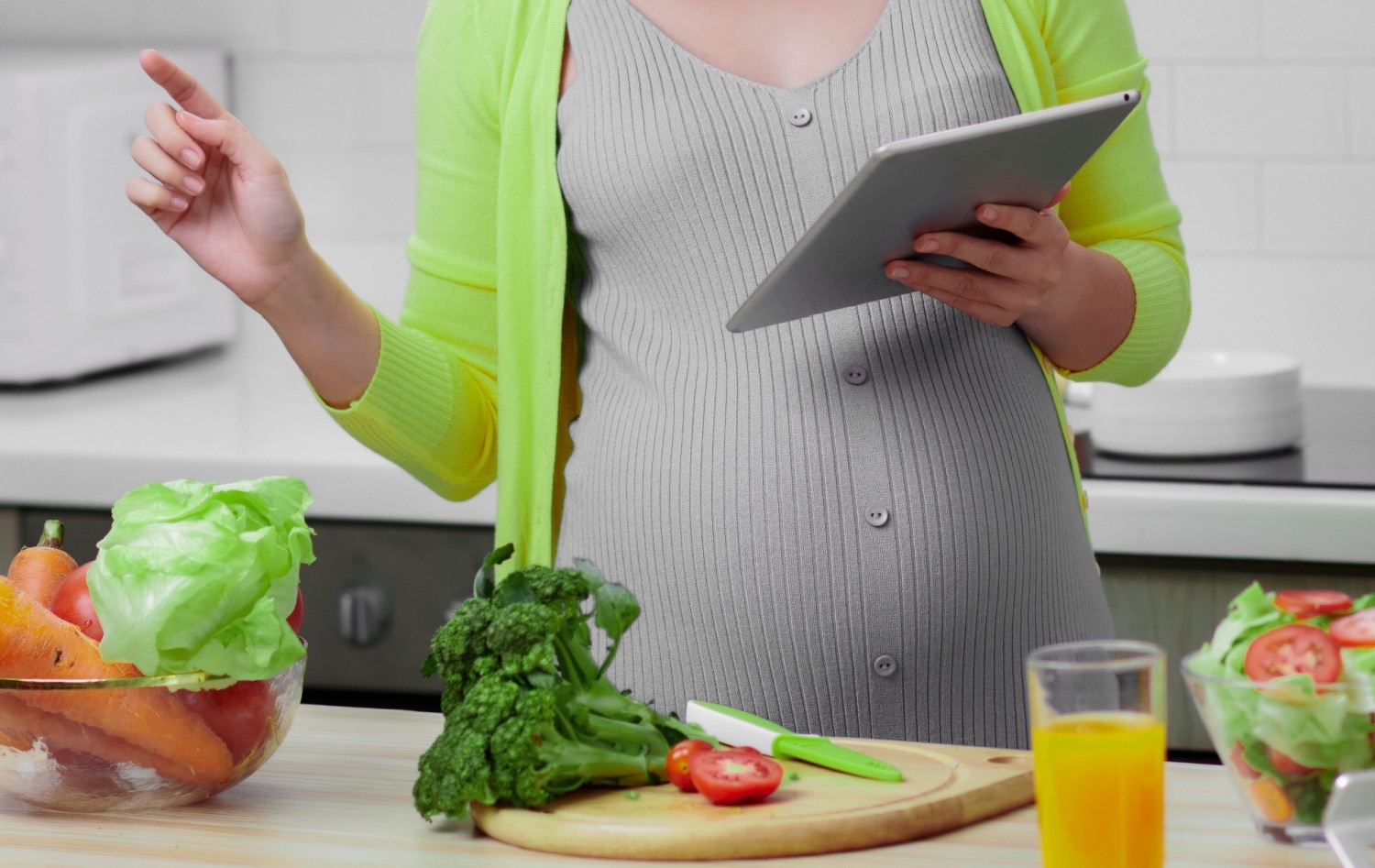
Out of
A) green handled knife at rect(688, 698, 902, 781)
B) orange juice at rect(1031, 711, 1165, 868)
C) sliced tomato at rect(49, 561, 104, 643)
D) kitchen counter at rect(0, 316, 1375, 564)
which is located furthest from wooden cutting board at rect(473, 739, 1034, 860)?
kitchen counter at rect(0, 316, 1375, 564)

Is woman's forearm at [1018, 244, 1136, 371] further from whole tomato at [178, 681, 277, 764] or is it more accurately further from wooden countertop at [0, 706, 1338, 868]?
whole tomato at [178, 681, 277, 764]

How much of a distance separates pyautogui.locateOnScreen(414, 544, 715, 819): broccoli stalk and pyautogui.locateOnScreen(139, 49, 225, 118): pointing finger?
345 millimetres

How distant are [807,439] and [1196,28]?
4.67 feet

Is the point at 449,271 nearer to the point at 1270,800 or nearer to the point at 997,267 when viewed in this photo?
the point at 997,267

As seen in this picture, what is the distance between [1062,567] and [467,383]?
1.64ft

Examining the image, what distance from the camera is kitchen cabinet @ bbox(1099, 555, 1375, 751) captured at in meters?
1.88

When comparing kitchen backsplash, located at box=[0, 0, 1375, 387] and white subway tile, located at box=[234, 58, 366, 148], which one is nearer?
kitchen backsplash, located at box=[0, 0, 1375, 387]

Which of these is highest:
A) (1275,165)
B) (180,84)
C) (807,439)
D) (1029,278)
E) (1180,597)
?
(1275,165)

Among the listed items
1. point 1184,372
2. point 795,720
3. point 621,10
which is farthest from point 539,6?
point 1184,372

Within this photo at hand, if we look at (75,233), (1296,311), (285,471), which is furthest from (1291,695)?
(75,233)

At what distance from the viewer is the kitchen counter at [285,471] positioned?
1835mm

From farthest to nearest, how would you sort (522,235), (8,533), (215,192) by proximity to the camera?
(8,533) → (522,235) → (215,192)

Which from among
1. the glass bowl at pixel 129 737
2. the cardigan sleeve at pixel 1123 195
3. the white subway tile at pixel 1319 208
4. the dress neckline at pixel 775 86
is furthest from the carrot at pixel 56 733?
the white subway tile at pixel 1319 208

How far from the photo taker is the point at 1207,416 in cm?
200
